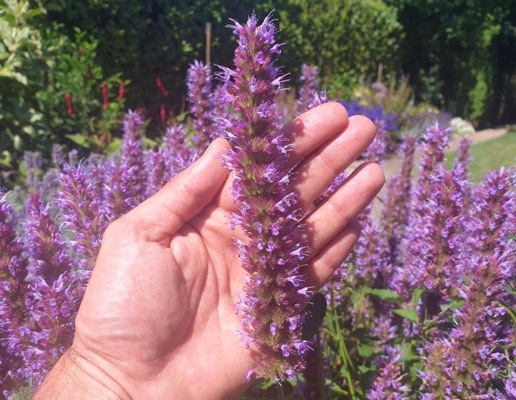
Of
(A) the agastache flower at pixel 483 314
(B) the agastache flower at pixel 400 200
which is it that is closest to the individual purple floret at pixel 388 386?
(A) the agastache flower at pixel 483 314

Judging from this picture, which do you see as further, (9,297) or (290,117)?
(290,117)

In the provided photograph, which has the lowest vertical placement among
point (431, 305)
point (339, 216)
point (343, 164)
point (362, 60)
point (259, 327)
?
point (362, 60)

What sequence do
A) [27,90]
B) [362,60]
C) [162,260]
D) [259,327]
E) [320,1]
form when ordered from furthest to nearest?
[362,60], [320,1], [27,90], [162,260], [259,327]

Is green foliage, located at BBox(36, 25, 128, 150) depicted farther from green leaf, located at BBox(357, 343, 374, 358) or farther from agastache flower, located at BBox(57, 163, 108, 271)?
green leaf, located at BBox(357, 343, 374, 358)

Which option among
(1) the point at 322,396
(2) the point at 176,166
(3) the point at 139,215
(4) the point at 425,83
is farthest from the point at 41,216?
(4) the point at 425,83

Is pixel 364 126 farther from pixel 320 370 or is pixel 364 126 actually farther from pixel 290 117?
pixel 290 117

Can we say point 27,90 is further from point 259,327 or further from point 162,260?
point 259,327

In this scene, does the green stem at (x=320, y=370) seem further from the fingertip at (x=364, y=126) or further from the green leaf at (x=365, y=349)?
the fingertip at (x=364, y=126)

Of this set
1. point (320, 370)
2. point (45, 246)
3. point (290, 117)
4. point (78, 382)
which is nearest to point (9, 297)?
point (45, 246)
